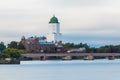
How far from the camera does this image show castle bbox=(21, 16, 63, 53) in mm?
190288

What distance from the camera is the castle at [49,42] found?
624ft

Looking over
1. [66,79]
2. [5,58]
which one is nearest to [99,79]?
[66,79]

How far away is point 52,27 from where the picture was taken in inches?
7761

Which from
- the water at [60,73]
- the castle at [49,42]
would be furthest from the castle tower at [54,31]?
the water at [60,73]

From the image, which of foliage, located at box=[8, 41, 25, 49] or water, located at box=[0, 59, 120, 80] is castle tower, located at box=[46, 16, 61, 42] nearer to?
foliage, located at box=[8, 41, 25, 49]

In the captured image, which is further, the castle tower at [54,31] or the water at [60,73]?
the castle tower at [54,31]

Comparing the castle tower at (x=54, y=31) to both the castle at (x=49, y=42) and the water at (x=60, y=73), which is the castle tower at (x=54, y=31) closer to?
the castle at (x=49, y=42)

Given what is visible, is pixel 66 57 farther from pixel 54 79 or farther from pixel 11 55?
pixel 54 79

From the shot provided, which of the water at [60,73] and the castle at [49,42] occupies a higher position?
the castle at [49,42]

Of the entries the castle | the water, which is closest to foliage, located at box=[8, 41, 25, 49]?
the castle

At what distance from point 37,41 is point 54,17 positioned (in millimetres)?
10770

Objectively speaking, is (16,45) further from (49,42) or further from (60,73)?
(60,73)

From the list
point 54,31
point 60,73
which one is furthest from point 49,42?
point 60,73

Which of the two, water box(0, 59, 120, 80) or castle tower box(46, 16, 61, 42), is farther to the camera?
castle tower box(46, 16, 61, 42)
